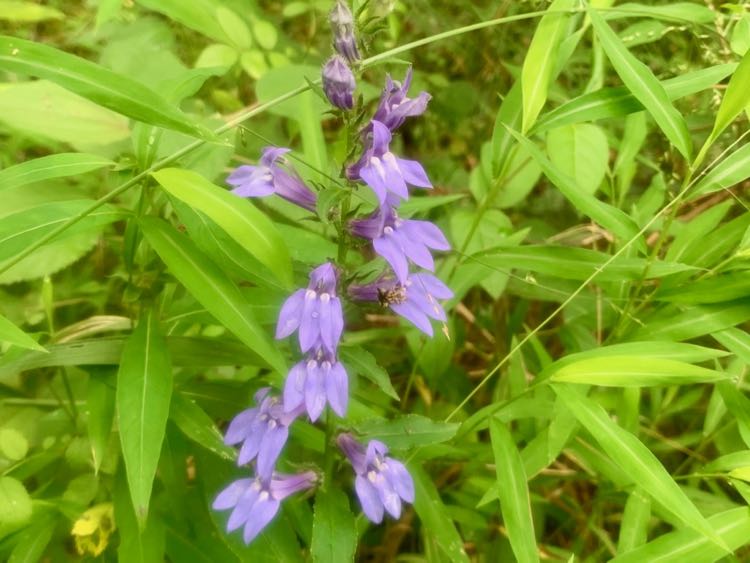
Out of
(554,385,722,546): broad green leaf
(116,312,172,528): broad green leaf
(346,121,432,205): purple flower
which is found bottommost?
(116,312,172,528): broad green leaf

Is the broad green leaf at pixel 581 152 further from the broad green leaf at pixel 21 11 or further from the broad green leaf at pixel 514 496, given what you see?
the broad green leaf at pixel 21 11

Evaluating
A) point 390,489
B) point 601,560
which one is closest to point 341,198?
point 390,489

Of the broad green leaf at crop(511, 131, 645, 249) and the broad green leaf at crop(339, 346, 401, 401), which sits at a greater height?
the broad green leaf at crop(511, 131, 645, 249)

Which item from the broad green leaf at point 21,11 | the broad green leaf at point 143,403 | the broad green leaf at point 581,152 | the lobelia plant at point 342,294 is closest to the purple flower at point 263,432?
the lobelia plant at point 342,294

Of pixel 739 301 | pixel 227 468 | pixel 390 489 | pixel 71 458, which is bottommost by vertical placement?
pixel 71 458

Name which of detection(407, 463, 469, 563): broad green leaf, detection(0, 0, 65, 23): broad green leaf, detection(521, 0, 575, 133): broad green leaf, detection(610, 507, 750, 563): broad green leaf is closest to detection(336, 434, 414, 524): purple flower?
detection(407, 463, 469, 563): broad green leaf

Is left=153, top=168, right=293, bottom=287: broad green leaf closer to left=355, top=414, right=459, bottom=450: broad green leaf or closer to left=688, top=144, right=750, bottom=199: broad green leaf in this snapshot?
left=355, top=414, right=459, bottom=450: broad green leaf

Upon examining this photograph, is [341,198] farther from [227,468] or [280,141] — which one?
[280,141]

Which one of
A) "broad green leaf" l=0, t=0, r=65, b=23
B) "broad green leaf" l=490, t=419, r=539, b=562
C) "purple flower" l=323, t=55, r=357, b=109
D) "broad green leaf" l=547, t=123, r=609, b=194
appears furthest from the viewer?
"broad green leaf" l=0, t=0, r=65, b=23
